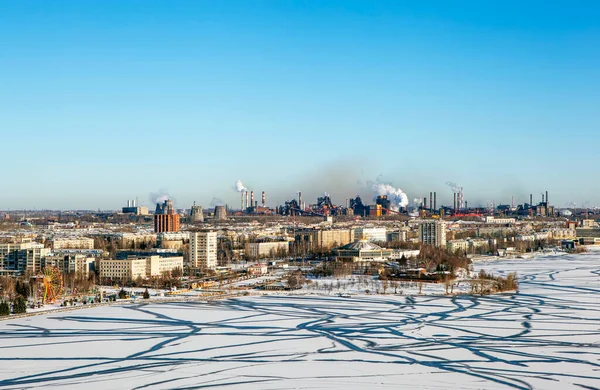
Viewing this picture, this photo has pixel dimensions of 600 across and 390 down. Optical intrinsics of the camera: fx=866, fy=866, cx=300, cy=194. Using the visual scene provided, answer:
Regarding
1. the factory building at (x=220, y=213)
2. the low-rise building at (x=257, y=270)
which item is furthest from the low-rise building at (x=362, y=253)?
the factory building at (x=220, y=213)

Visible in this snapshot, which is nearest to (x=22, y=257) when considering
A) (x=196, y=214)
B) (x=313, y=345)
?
(x=313, y=345)

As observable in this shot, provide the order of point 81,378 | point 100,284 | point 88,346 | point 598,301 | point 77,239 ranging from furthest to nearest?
point 77,239 < point 100,284 < point 598,301 < point 88,346 < point 81,378

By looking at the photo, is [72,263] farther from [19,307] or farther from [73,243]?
[73,243]

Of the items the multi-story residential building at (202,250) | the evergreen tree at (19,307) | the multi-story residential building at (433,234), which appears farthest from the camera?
the multi-story residential building at (433,234)

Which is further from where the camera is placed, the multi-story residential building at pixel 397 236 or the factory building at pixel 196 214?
the factory building at pixel 196 214

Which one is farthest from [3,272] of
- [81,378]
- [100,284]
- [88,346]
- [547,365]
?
[547,365]

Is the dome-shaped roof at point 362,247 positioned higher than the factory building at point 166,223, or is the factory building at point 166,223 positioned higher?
the factory building at point 166,223

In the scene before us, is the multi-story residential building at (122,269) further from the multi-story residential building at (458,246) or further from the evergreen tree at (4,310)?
the multi-story residential building at (458,246)

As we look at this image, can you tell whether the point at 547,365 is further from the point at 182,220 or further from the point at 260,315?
the point at 182,220
